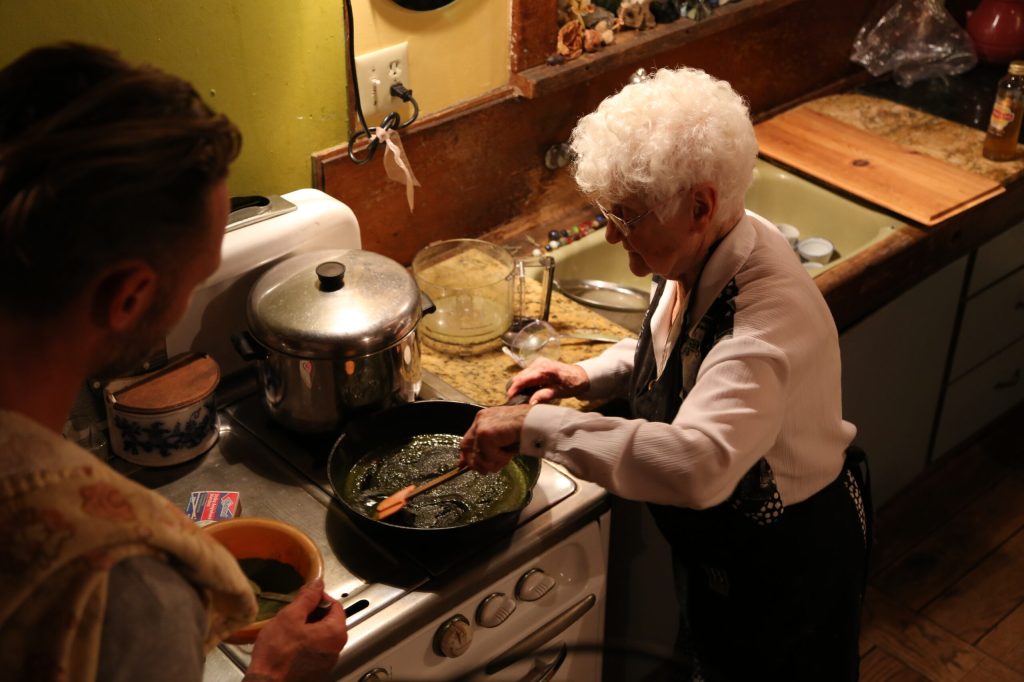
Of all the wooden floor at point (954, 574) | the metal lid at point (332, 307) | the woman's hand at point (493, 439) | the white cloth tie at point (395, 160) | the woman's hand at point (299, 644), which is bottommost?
the wooden floor at point (954, 574)

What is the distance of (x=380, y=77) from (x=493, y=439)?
77 cm

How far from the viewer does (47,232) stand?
2.54ft

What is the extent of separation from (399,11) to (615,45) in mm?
516

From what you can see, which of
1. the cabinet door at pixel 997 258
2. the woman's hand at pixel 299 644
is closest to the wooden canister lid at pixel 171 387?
the woman's hand at pixel 299 644

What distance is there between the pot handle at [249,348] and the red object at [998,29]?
224 centimetres

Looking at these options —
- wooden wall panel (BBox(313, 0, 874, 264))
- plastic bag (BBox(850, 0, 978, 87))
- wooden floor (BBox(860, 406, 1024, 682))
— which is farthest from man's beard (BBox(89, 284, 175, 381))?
plastic bag (BBox(850, 0, 978, 87))

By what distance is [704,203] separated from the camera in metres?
1.39

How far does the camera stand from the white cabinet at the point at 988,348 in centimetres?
252

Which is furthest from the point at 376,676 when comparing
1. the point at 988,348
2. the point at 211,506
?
the point at 988,348

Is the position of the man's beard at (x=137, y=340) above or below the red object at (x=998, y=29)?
above

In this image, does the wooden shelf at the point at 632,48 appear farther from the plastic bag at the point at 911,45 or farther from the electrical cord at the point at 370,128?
the plastic bag at the point at 911,45

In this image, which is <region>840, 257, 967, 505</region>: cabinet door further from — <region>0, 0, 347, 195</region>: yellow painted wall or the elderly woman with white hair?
<region>0, 0, 347, 195</region>: yellow painted wall

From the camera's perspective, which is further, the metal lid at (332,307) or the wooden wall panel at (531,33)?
the wooden wall panel at (531,33)

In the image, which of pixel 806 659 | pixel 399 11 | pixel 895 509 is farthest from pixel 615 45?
pixel 895 509
